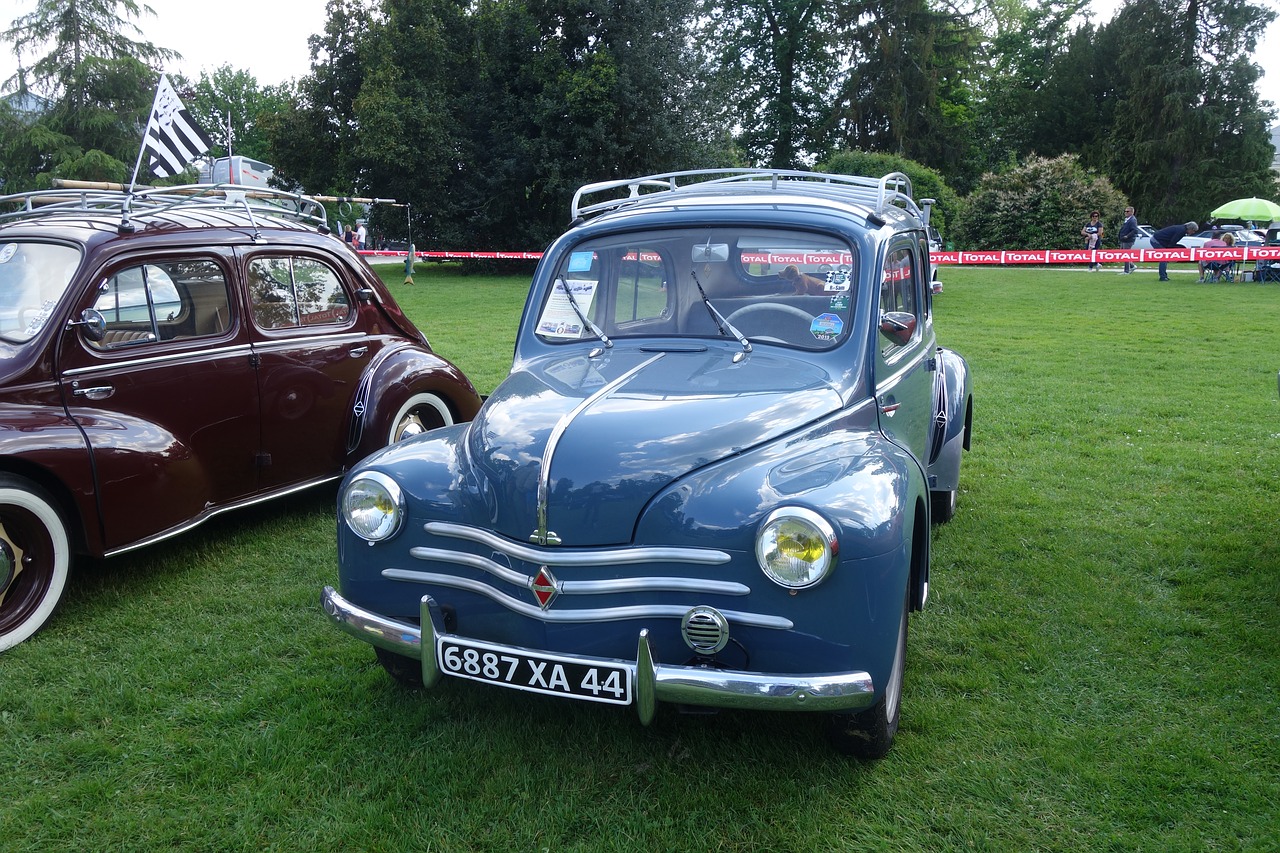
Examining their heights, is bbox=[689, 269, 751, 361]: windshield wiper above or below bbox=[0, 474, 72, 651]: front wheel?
above

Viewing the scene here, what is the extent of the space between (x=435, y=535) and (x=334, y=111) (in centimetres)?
2906

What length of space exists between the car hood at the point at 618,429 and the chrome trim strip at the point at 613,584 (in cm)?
12

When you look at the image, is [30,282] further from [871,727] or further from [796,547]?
[871,727]

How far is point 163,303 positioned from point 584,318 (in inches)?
93.1

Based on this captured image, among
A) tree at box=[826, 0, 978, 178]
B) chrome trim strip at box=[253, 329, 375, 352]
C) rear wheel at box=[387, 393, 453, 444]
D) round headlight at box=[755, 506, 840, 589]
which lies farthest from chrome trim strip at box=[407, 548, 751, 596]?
tree at box=[826, 0, 978, 178]

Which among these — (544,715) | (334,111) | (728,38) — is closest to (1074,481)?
(544,715)

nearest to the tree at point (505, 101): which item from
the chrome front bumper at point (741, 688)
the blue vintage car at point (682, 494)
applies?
the blue vintage car at point (682, 494)

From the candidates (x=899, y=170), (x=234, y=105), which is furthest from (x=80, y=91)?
(x=234, y=105)

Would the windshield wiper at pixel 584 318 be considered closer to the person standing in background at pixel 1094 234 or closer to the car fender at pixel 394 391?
the car fender at pixel 394 391

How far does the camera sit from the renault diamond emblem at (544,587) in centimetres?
296

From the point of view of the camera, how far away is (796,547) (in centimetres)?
277

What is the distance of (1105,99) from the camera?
45531 millimetres

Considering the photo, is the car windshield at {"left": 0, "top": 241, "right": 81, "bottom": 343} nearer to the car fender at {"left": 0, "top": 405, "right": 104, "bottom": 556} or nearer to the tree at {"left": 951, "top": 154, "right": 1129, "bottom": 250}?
the car fender at {"left": 0, "top": 405, "right": 104, "bottom": 556}

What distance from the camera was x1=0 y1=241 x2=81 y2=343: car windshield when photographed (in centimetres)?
450
